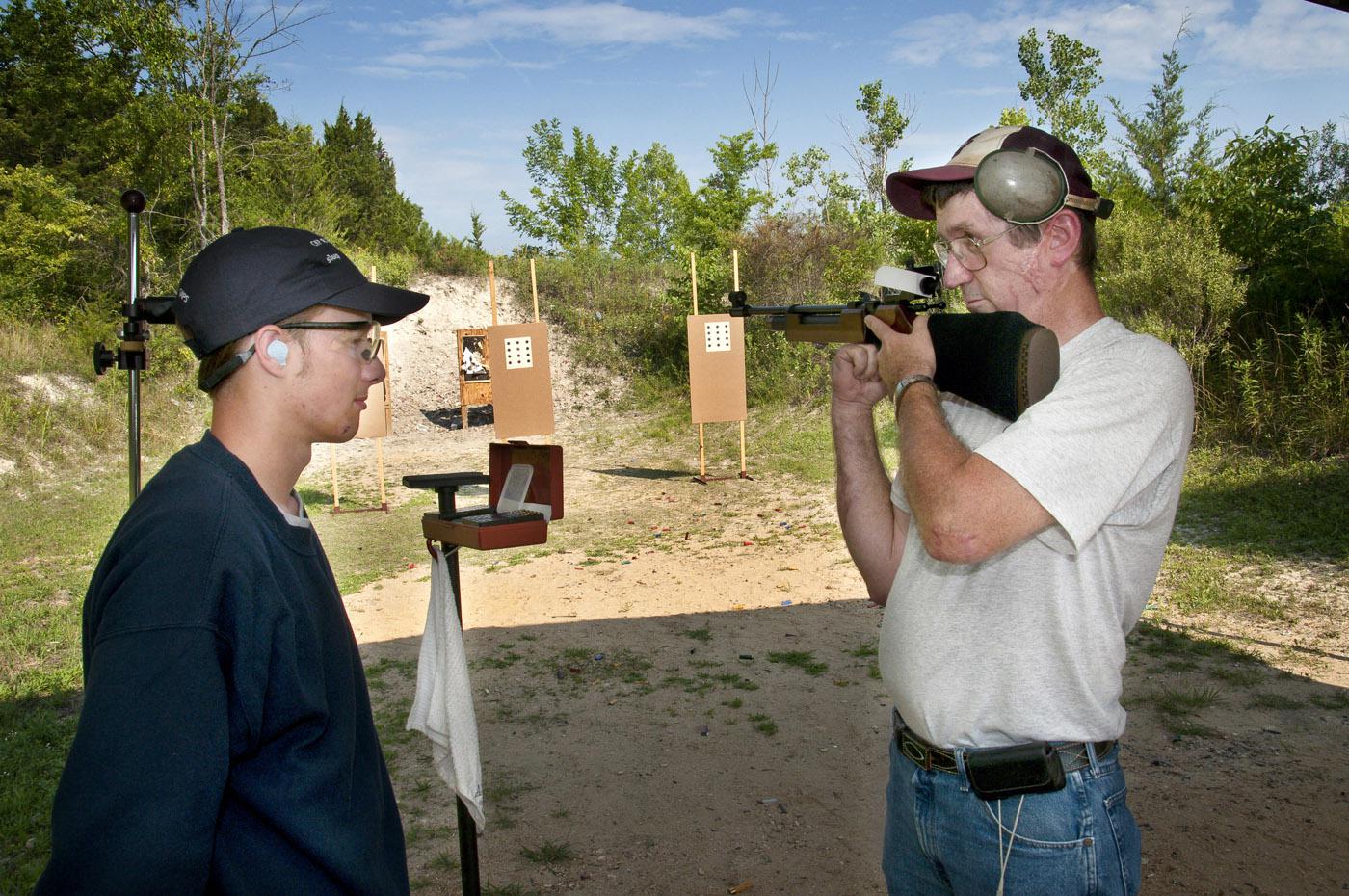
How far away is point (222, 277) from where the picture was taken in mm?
1243

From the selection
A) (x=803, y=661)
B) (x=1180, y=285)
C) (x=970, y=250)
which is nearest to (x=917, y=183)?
(x=970, y=250)

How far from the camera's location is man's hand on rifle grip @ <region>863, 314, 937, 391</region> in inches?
59.1

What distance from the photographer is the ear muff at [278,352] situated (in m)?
1.25

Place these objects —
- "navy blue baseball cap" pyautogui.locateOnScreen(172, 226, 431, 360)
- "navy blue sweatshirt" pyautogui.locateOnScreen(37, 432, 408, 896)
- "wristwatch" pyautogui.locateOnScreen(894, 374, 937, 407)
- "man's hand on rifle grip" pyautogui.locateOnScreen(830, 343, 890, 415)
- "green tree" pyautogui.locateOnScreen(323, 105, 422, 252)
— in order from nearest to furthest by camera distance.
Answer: "navy blue sweatshirt" pyautogui.locateOnScreen(37, 432, 408, 896) < "navy blue baseball cap" pyautogui.locateOnScreen(172, 226, 431, 360) < "wristwatch" pyautogui.locateOnScreen(894, 374, 937, 407) < "man's hand on rifle grip" pyautogui.locateOnScreen(830, 343, 890, 415) < "green tree" pyautogui.locateOnScreen(323, 105, 422, 252)

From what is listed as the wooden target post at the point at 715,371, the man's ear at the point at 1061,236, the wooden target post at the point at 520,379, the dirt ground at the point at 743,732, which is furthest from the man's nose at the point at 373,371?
the wooden target post at the point at 715,371

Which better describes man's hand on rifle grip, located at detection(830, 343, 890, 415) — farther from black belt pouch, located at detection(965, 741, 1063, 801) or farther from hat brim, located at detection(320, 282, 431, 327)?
hat brim, located at detection(320, 282, 431, 327)

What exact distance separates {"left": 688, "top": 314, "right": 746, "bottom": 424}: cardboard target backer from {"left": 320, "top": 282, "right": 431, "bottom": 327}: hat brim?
8.74 meters

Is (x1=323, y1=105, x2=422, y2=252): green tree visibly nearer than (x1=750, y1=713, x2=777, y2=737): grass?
No

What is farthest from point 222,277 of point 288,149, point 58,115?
point 58,115

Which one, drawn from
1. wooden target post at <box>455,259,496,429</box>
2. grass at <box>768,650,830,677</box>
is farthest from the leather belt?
wooden target post at <box>455,259,496,429</box>

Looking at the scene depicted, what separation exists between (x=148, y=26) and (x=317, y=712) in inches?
578

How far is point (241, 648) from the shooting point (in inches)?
41.7

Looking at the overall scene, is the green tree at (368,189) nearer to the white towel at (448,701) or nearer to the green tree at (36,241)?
the green tree at (36,241)

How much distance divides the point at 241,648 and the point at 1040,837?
3.48 ft
